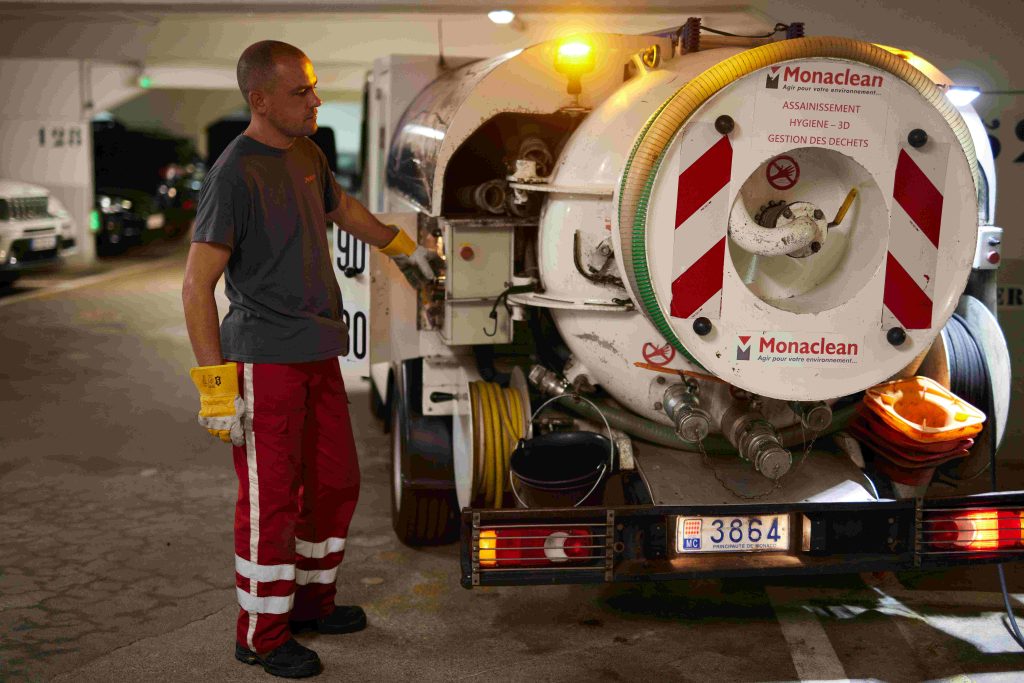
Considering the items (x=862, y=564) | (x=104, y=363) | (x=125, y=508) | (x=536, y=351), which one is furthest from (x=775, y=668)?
(x=104, y=363)

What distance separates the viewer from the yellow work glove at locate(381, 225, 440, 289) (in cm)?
448

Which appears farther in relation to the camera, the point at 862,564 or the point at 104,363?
the point at 104,363

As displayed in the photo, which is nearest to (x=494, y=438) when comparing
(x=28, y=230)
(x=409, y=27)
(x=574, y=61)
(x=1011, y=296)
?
(x=574, y=61)

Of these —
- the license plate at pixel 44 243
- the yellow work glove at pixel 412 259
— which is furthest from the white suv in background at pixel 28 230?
the yellow work glove at pixel 412 259

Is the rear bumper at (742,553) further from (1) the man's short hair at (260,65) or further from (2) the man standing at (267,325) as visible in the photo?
(1) the man's short hair at (260,65)

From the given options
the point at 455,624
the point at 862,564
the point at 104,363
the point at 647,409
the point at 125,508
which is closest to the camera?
the point at 862,564

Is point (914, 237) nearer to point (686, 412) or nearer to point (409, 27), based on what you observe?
point (686, 412)

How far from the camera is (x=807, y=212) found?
11.5 ft

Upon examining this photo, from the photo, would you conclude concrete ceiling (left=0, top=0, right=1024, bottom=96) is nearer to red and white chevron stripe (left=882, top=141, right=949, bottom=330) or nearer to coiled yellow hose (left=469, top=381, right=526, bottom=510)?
coiled yellow hose (left=469, top=381, right=526, bottom=510)

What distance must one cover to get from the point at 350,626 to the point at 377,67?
4034mm

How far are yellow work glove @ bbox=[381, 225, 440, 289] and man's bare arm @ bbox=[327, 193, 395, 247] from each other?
4 cm

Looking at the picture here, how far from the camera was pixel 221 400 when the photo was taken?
3.69 metres

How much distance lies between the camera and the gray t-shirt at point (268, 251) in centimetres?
373

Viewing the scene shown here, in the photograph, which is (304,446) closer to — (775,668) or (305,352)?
(305,352)
